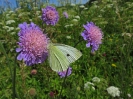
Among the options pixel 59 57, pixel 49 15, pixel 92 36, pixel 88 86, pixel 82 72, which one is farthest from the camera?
pixel 82 72

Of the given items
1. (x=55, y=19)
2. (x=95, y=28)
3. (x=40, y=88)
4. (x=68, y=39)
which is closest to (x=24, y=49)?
(x=95, y=28)

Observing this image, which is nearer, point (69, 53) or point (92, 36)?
point (69, 53)

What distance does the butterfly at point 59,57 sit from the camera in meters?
1.33

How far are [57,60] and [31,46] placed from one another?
116mm

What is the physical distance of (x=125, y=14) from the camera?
247 inches

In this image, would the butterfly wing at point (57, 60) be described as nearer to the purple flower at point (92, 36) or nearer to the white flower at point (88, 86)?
the purple flower at point (92, 36)

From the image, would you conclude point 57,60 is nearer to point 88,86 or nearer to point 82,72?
point 88,86

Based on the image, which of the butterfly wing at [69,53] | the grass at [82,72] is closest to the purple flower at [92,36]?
the butterfly wing at [69,53]

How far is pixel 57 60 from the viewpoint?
134 cm

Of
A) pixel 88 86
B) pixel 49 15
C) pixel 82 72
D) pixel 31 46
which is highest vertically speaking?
pixel 31 46

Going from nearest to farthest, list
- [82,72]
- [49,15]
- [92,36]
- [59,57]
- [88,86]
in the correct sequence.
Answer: [59,57], [92,36], [49,15], [88,86], [82,72]

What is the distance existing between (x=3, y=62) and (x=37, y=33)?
2.87 m

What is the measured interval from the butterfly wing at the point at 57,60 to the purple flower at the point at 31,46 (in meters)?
0.02

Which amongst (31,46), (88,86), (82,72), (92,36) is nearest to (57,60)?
Result: (31,46)
